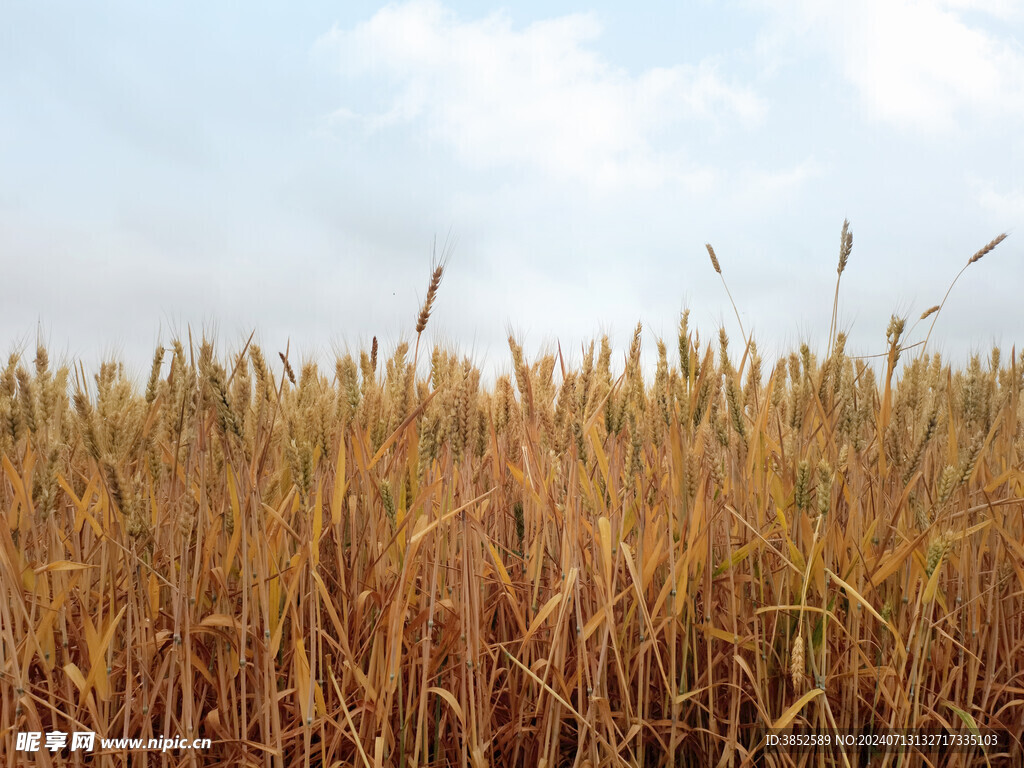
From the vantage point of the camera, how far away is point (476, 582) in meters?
1.54

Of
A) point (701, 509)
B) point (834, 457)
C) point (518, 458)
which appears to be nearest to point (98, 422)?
point (518, 458)

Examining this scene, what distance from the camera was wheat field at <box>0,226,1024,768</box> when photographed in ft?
4.57

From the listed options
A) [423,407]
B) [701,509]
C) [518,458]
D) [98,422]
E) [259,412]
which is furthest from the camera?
[518,458]

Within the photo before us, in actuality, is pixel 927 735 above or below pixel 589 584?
below

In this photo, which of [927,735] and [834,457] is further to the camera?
[834,457]

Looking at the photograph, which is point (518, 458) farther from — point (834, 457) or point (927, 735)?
point (927, 735)

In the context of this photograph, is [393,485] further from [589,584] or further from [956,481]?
[956,481]

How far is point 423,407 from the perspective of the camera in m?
1.53

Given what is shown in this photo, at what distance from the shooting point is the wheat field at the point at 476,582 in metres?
1.39

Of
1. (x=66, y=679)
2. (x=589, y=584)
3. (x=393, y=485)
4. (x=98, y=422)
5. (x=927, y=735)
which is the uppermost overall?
(x=98, y=422)

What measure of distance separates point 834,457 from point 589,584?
76 cm

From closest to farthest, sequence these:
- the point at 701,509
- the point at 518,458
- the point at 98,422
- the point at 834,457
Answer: the point at 98,422 → the point at 701,509 → the point at 834,457 → the point at 518,458

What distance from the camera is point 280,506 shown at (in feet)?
5.54

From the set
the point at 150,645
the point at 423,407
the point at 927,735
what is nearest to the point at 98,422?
the point at 150,645
